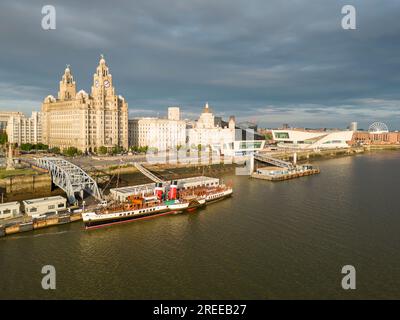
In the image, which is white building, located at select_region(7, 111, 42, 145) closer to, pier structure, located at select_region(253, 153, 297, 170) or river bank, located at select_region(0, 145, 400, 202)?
river bank, located at select_region(0, 145, 400, 202)

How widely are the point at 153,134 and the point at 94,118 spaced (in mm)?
25338

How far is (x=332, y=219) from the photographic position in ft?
104

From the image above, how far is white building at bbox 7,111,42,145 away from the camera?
10369 centimetres

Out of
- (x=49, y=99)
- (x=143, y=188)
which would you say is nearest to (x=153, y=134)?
(x=49, y=99)

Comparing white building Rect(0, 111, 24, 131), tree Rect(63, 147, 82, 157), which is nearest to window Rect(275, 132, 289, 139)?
tree Rect(63, 147, 82, 157)

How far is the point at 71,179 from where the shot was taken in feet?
120

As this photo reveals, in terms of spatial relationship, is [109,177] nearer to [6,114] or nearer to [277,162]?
[277,162]

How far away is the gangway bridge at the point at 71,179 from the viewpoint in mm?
35344

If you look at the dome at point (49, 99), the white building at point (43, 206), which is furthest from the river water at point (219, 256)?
the dome at point (49, 99)
